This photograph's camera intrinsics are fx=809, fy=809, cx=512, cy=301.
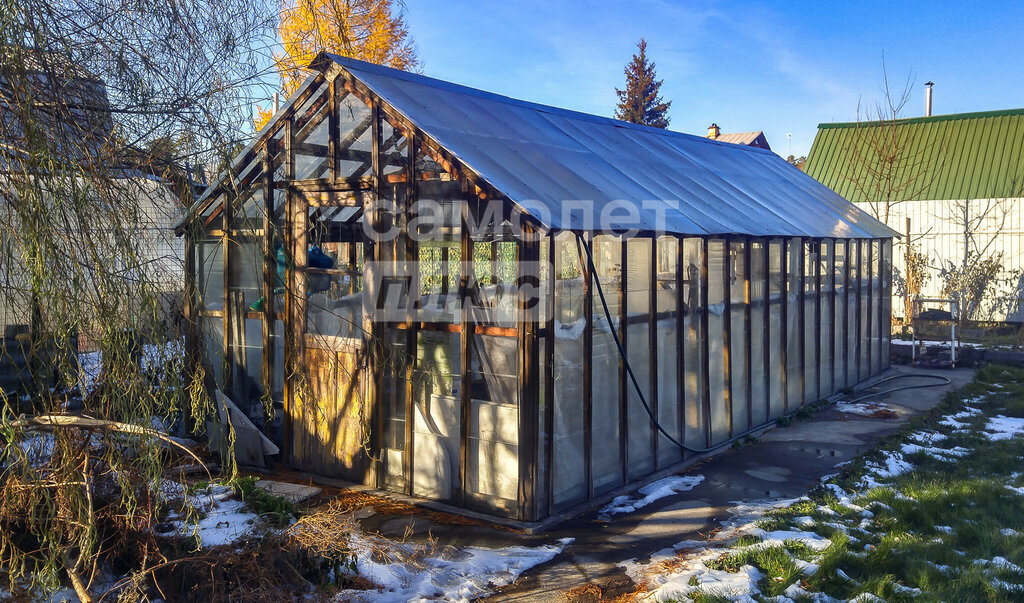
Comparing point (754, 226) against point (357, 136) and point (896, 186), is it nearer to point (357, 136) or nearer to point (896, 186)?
point (357, 136)

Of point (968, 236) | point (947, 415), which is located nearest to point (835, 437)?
point (947, 415)

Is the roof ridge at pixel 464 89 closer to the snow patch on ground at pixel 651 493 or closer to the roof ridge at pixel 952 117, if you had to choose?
the snow patch on ground at pixel 651 493

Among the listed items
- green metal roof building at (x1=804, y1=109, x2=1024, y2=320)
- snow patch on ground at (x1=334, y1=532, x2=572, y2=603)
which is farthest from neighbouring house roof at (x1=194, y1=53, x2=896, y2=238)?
green metal roof building at (x1=804, y1=109, x2=1024, y2=320)

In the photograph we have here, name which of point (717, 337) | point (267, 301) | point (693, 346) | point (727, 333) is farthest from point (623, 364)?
point (267, 301)

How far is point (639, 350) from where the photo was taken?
299 inches

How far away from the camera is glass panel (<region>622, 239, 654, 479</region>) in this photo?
295 inches

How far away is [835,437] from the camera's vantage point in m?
9.25

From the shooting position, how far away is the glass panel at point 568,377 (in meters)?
6.61

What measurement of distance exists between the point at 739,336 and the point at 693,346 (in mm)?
1108

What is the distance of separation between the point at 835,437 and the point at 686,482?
268cm

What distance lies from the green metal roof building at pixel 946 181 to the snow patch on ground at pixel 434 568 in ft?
53.5

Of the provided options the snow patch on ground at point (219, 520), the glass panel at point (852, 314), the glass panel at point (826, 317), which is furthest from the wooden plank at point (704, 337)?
the snow patch on ground at point (219, 520)

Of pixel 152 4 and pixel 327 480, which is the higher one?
pixel 152 4

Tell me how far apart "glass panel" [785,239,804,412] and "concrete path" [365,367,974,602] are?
592 millimetres
